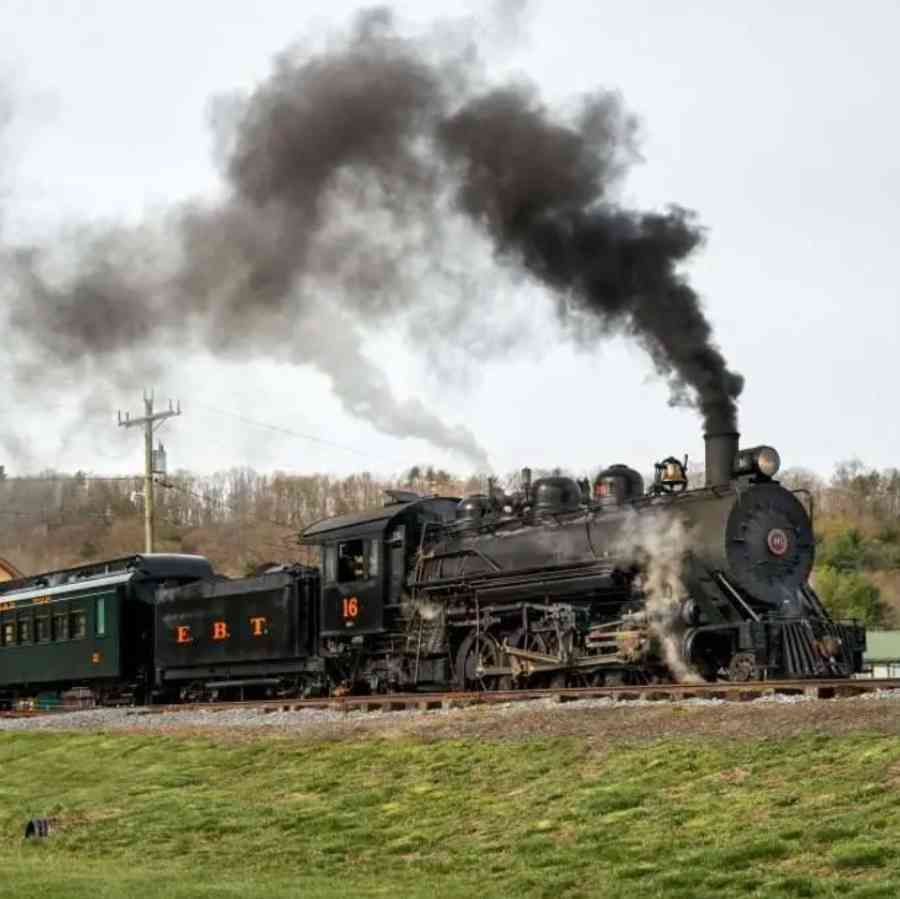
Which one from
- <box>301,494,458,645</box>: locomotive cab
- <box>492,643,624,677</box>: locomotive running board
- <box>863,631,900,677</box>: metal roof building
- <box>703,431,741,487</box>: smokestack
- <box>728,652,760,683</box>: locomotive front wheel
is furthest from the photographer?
<box>863,631,900,677</box>: metal roof building

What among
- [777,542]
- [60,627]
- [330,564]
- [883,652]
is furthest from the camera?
[883,652]

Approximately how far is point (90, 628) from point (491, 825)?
20730 mm

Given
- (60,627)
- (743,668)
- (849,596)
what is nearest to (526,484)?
(743,668)

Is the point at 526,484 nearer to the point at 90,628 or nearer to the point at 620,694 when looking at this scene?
the point at 620,694

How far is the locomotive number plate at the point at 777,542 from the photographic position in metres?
19.6

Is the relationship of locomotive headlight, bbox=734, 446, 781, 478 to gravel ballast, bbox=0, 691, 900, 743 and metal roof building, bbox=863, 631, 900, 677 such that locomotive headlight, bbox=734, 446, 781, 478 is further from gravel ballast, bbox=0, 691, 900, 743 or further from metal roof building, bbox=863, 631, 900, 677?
metal roof building, bbox=863, 631, 900, 677

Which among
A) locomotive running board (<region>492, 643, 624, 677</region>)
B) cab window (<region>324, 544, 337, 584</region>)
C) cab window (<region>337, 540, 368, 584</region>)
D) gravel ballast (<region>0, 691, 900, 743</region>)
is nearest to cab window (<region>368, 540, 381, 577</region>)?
cab window (<region>337, 540, 368, 584</region>)

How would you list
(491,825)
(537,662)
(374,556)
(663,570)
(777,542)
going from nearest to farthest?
(491,825)
(663,570)
(777,542)
(537,662)
(374,556)

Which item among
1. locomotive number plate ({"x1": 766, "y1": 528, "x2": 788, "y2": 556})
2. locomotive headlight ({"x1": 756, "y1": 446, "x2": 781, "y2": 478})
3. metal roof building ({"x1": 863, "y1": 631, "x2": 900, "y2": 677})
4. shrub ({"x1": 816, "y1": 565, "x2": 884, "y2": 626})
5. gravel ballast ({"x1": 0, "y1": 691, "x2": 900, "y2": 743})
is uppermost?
locomotive headlight ({"x1": 756, "y1": 446, "x2": 781, "y2": 478})

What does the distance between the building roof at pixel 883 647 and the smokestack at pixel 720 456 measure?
88.3 feet

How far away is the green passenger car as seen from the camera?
30.3 metres

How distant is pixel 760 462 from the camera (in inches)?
773

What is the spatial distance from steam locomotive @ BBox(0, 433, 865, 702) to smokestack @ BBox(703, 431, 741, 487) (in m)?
0.03

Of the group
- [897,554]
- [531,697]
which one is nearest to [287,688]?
[531,697]
